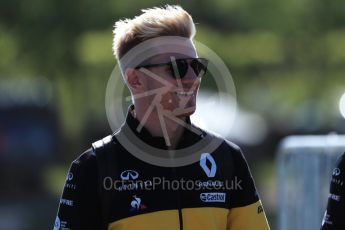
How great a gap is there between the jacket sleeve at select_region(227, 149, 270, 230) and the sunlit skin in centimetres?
28

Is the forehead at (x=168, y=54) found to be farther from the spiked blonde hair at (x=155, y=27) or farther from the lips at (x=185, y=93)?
the lips at (x=185, y=93)

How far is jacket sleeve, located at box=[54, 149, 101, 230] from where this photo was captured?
3.74 m

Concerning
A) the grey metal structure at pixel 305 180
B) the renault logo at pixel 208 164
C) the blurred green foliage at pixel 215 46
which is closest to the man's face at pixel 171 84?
the renault logo at pixel 208 164

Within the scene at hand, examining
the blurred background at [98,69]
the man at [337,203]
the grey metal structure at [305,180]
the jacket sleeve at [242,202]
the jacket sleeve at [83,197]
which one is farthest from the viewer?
the blurred background at [98,69]

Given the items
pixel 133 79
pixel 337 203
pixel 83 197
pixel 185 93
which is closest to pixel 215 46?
pixel 337 203

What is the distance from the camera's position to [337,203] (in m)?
4.22

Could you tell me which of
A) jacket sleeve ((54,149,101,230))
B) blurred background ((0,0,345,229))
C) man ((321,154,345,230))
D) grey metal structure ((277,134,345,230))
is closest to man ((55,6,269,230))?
jacket sleeve ((54,149,101,230))

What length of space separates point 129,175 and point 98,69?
19687 millimetres

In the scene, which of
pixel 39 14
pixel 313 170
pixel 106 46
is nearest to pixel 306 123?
pixel 106 46

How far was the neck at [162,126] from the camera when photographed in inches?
153

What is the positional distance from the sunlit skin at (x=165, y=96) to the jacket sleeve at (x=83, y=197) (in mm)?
309

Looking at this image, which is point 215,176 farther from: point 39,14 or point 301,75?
point 301,75

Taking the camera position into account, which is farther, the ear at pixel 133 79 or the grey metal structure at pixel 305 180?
the grey metal structure at pixel 305 180

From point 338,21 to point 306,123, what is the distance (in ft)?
10.5
